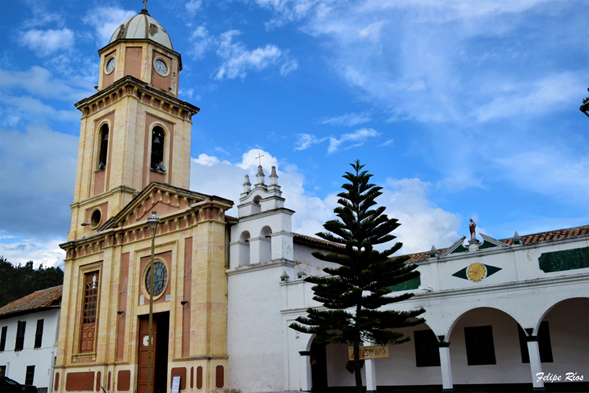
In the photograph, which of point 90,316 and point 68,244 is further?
point 68,244

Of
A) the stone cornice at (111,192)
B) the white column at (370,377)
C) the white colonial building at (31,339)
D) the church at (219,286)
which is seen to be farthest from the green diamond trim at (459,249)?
the white colonial building at (31,339)

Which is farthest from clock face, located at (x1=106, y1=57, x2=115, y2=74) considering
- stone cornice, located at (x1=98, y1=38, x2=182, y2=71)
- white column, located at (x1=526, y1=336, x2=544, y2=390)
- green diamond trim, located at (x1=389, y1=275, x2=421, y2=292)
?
white column, located at (x1=526, y1=336, x2=544, y2=390)

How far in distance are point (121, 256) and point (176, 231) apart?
3.83 meters

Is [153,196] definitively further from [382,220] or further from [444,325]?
[444,325]

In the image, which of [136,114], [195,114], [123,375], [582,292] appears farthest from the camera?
[195,114]

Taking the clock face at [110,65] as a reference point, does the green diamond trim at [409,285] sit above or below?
below

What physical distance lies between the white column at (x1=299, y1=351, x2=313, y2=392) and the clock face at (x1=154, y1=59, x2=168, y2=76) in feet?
56.0

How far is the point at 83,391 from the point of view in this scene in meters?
23.8

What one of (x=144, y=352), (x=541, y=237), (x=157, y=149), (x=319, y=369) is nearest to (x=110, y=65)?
(x=157, y=149)

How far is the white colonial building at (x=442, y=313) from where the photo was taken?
1451 cm

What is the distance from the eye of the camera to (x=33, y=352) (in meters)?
29.3

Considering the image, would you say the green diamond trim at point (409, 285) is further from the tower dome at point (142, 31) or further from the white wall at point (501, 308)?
the tower dome at point (142, 31)

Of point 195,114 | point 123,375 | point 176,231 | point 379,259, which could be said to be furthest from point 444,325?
point 195,114

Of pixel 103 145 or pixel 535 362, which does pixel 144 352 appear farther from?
pixel 535 362
